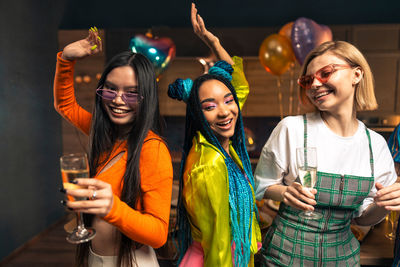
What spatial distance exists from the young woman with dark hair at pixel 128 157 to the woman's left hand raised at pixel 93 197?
11 centimetres

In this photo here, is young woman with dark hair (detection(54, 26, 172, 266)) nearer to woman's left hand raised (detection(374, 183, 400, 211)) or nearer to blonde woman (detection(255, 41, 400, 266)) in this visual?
blonde woman (detection(255, 41, 400, 266))

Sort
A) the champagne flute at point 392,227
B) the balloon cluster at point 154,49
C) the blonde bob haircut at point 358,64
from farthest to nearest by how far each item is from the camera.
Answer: the balloon cluster at point 154,49 < the champagne flute at point 392,227 < the blonde bob haircut at point 358,64

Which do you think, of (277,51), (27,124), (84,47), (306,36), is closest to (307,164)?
(84,47)

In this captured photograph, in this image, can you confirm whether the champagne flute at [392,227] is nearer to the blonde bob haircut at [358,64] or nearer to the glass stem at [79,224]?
the blonde bob haircut at [358,64]

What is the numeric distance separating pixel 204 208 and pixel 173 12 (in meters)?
4.02

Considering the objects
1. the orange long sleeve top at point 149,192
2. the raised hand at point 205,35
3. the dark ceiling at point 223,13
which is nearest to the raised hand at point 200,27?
the raised hand at point 205,35

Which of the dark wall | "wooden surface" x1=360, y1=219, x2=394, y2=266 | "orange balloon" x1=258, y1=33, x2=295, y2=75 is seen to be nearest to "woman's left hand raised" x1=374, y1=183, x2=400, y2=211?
"wooden surface" x1=360, y1=219, x2=394, y2=266

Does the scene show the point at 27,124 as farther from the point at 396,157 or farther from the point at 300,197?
the point at 396,157

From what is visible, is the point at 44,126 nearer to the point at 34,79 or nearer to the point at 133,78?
the point at 34,79

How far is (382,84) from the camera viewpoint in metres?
4.05

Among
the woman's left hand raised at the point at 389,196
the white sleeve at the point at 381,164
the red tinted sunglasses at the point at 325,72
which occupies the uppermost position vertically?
the red tinted sunglasses at the point at 325,72

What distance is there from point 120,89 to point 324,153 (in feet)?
2.62

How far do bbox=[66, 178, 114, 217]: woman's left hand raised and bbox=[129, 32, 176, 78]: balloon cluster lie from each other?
1.81 m

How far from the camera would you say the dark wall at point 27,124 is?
309cm
